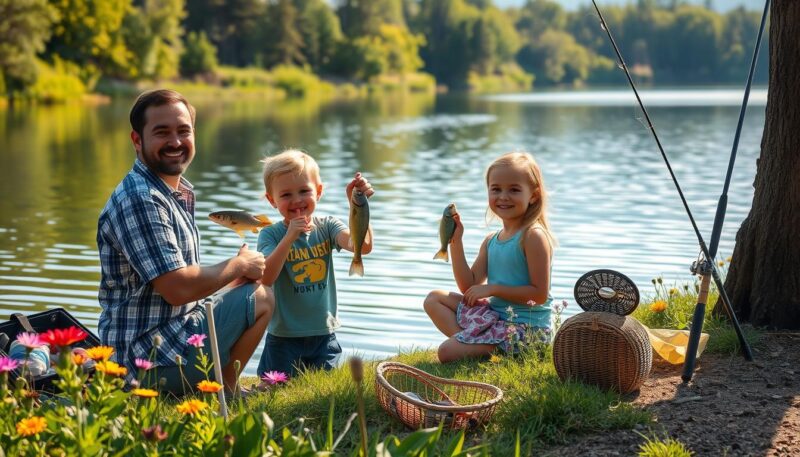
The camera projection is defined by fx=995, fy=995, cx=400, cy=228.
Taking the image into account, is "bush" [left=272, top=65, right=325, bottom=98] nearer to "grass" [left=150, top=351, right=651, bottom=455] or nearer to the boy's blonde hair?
the boy's blonde hair

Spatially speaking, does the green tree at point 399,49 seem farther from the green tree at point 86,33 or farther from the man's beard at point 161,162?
the man's beard at point 161,162

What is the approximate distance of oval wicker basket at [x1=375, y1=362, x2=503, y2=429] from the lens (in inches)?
149

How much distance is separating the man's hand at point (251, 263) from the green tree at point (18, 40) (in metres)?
40.4

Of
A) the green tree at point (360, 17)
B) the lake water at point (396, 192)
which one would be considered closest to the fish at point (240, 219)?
the lake water at point (396, 192)

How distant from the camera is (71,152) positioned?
75.0ft

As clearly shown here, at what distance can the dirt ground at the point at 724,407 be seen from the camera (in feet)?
11.9

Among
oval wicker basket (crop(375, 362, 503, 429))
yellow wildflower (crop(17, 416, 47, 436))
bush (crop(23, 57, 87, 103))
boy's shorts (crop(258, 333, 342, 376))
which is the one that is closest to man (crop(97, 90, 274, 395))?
boy's shorts (crop(258, 333, 342, 376))

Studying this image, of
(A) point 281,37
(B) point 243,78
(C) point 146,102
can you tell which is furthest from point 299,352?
(A) point 281,37

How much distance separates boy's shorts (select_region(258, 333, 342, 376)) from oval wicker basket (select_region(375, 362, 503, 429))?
40.8 inches

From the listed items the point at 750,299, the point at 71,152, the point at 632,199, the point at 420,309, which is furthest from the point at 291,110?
the point at 750,299

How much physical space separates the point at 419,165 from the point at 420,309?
13604mm

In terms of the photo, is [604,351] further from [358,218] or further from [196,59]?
[196,59]

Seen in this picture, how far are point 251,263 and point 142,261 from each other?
510 millimetres

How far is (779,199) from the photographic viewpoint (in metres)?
5.13
